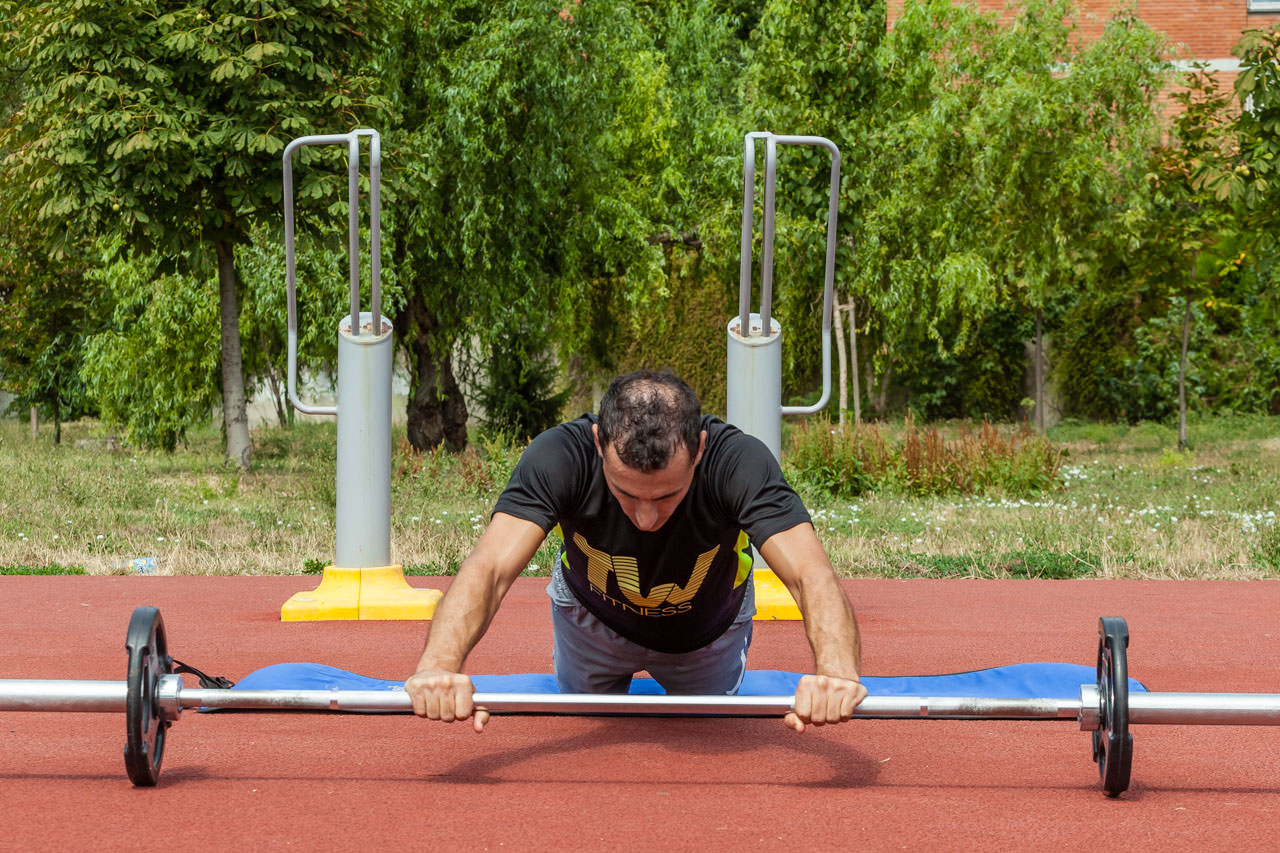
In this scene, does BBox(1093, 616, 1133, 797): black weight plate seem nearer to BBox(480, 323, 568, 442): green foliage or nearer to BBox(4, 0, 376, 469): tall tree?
BBox(4, 0, 376, 469): tall tree

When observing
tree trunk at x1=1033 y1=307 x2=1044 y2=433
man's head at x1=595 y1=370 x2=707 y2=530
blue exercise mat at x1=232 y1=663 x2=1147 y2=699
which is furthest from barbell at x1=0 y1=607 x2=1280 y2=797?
tree trunk at x1=1033 y1=307 x2=1044 y2=433

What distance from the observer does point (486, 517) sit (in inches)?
389

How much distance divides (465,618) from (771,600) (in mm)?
3146

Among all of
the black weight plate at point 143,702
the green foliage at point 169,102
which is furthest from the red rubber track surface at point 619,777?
the green foliage at point 169,102

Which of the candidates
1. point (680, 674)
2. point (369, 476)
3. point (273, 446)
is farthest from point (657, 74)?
point (680, 674)

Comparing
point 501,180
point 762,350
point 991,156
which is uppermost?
point 991,156

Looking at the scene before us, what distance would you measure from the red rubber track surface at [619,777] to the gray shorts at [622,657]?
7.3 inches

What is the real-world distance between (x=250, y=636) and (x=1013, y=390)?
20.3 meters

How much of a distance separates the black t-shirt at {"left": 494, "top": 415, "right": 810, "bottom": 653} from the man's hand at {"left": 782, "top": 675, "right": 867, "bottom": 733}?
17.7 inches

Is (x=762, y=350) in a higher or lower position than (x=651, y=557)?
higher

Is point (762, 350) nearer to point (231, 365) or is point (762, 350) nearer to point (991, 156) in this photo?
point (231, 365)

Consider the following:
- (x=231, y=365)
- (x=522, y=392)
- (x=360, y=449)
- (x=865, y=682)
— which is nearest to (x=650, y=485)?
(x=865, y=682)

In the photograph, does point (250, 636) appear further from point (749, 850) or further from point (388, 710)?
point (749, 850)

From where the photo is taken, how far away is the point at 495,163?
15477 mm
